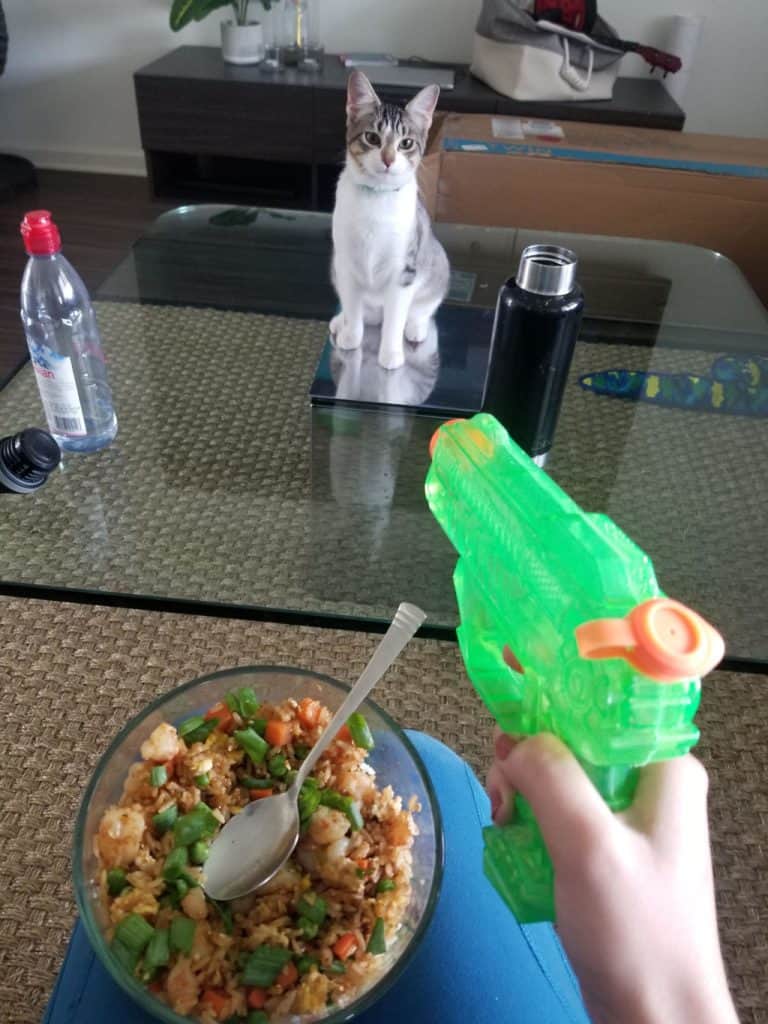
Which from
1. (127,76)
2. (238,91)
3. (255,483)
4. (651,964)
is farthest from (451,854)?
(127,76)

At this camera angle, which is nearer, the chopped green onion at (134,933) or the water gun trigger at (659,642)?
the water gun trigger at (659,642)

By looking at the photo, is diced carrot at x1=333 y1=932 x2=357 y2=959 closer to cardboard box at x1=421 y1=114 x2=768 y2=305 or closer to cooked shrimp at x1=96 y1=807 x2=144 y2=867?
cooked shrimp at x1=96 y1=807 x2=144 y2=867

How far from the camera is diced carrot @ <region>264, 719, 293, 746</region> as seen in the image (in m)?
0.56

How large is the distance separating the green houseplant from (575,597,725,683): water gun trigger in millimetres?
2394

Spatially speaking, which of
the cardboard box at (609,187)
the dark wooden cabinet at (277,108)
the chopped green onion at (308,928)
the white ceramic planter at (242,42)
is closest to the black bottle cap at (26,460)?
the chopped green onion at (308,928)

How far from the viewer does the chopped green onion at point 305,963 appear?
0.48 meters

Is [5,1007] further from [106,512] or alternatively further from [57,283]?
[57,283]

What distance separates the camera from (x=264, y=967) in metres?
0.47

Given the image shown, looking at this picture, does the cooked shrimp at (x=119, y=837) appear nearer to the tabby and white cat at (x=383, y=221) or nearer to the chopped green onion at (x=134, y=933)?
the chopped green onion at (x=134, y=933)

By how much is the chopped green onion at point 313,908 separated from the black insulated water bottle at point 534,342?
0.52 meters

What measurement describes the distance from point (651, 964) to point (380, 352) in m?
0.82

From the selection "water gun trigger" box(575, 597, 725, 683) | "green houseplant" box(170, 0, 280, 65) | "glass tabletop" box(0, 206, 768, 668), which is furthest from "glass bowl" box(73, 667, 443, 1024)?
"green houseplant" box(170, 0, 280, 65)

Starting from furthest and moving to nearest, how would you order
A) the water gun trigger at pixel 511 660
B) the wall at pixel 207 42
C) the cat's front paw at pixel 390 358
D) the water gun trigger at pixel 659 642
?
the wall at pixel 207 42, the cat's front paw at pixel 390 358, the water gun trigger at pixel 511 660, the water gun trigger at pixel 659 642

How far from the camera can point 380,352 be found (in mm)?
1059
